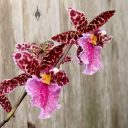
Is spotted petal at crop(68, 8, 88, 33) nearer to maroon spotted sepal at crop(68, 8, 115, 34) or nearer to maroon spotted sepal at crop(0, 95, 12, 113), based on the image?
maroon spotted sepal at crop(68, 8, 115, 34)

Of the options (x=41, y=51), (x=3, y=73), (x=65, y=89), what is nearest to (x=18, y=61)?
(x=41, y=51)

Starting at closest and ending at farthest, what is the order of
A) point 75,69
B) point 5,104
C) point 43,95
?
point 43,95 < point 5,104 < point 75,69

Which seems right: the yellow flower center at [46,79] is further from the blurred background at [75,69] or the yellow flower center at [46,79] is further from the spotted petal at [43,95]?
the blurred background at [75,69]

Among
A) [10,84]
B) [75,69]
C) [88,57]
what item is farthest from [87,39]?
[75,69]

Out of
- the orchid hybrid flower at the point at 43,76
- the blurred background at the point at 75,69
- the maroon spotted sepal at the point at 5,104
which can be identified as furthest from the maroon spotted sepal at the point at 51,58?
the blurred background at the point at 75,69

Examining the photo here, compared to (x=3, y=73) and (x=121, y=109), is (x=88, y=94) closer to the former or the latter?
(x=121, y=109)

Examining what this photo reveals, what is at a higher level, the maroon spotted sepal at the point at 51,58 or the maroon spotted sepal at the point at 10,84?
the maroon spotted sepal at the point at 51,58

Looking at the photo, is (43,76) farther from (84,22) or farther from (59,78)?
(84,22)
